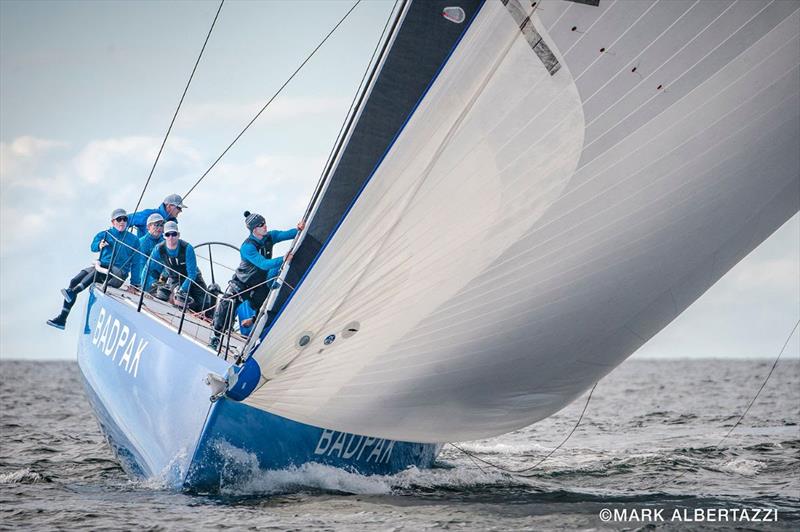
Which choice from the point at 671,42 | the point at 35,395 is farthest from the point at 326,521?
the point at 35,395

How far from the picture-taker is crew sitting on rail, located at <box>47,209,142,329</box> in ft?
35.0

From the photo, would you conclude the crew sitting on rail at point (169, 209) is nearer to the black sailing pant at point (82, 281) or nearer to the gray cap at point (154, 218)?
the gray cap at point (154, 218)

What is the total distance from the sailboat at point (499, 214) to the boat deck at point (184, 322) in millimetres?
208

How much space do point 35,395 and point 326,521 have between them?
20628mm

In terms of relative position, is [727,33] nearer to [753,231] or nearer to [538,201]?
[538,201]

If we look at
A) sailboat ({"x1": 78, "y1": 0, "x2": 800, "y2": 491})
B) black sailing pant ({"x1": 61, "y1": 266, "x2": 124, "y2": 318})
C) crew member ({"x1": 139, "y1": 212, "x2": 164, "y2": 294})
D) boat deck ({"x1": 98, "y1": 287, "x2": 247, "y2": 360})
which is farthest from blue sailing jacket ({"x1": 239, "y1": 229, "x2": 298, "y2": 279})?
black sailing pant ({"x1": 61, "y1": 266, "x2": 124, "y2": 318})

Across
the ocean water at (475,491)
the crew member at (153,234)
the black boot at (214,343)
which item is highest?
the crew member at (153,234)

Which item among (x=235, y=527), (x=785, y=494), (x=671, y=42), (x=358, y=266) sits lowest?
(x=235, y=527)

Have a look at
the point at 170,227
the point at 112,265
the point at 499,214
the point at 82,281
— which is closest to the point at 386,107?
the point at 499,214

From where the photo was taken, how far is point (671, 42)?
5.87 metres

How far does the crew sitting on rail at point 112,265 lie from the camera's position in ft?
35.0

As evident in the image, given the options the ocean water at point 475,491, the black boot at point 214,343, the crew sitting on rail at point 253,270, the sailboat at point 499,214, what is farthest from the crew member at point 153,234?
the sailboat at point 499,214

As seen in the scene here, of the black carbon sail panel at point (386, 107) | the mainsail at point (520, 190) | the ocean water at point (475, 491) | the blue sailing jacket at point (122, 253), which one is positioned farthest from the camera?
the blue sailing jacket at point (122, 253)

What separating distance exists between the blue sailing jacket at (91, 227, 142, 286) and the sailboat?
324 centimetres
